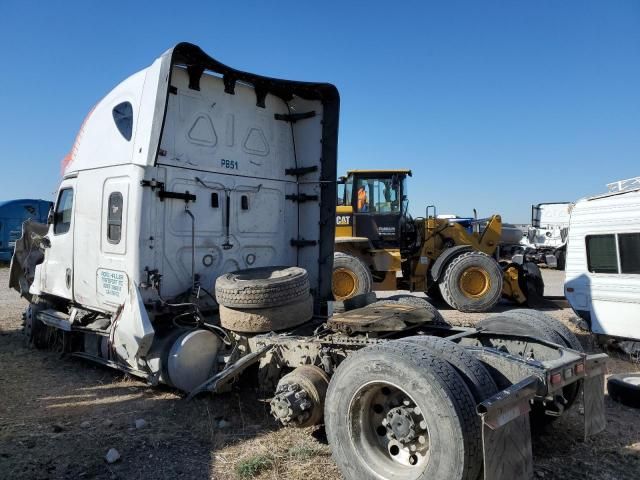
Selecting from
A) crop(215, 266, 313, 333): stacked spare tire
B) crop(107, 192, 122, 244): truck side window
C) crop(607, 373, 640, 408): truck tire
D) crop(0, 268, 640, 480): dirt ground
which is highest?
crop(107, 192, 122, 244): truck side window

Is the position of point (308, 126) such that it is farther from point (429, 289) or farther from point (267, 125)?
point (429, 289)

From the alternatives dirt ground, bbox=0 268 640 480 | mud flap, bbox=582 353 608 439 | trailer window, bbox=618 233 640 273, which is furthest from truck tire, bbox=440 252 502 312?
mud flap, bbox=582 353 608 439

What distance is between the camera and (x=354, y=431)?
3.20 metres

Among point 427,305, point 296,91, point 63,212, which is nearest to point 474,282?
point 427,305

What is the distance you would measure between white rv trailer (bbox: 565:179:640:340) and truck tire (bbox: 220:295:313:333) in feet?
15.2

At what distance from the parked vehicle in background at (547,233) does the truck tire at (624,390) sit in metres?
18.1

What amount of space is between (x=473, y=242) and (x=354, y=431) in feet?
32.0

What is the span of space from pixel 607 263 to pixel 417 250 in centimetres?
536

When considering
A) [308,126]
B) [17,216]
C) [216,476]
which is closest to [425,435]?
[216,476]

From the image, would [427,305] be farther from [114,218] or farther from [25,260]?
[25,260]

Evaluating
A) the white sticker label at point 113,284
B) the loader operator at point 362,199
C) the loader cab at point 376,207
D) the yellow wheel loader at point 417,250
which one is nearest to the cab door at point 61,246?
the white sticker label at point 113,284

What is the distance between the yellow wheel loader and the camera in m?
10.7

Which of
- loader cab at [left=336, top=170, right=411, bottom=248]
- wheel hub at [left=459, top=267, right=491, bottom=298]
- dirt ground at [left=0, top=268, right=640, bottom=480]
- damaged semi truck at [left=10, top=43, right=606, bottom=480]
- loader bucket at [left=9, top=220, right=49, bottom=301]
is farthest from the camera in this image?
loader cab at [left=336, top=170, right=411, bottom=248]

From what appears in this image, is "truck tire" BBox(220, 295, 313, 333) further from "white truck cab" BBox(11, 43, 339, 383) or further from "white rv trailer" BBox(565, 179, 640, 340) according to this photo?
"white rv trailer" BBox(565, 179, 640, 340)
